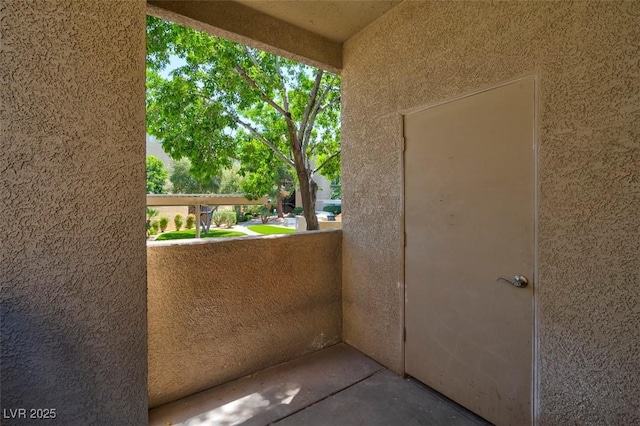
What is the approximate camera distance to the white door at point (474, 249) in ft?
8.13

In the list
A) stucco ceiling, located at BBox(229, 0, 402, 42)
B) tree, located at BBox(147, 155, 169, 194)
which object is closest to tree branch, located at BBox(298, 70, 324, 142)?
stucco ceiling, located at BBox(229, 0, 402, 42)

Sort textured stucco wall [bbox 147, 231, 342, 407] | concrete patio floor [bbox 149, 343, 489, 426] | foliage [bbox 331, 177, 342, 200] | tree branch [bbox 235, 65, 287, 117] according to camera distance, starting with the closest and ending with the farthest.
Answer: concrete patio floor [bbox 149, 343, 489, 426] → textured stucco wall [bbox 147, 231, 342, 407] → foliage [bbox 331, 177, 342, 200] → tree branch [bbox 235, 65, 287, 117]

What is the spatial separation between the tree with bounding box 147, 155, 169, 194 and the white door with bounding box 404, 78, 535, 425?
23.6m

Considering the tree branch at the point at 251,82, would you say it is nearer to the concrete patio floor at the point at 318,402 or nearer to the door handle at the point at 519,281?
the concrete patio floor at the point at 318,402

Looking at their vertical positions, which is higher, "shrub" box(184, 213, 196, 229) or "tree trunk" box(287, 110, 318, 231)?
"tree trunk" box(287, 110, 318, 231)

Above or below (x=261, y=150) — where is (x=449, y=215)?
below

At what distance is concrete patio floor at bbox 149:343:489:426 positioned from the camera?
2840mm

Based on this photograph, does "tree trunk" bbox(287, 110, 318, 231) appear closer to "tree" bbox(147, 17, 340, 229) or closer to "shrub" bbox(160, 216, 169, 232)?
"tree" bbox(147, 17, 340, 229)

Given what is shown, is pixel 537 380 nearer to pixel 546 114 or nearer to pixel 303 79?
pixel 546 114

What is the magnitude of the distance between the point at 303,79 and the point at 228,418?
25.9 feet

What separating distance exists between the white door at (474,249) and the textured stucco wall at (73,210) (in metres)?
2.63

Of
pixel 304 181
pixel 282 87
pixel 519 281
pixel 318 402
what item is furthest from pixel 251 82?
pixel 519 281

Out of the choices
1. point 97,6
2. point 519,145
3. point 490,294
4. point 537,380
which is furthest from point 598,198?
point 97,6

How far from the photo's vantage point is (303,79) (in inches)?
329
